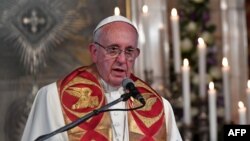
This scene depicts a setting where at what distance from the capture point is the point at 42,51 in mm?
4434

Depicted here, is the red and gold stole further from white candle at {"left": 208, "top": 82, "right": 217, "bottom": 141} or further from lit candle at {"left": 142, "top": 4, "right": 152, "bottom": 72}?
lit candle at {"left": 142, "top": 4, "right": 152, "bottom": 72}

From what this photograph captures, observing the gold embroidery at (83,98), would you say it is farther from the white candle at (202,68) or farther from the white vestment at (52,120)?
the white candle at (202,68)

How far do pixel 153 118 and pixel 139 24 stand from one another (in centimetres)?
123

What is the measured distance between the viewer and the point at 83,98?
3.11 m

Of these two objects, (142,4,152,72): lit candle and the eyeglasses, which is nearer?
the eyeglasses

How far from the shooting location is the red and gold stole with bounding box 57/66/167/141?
3.05 m

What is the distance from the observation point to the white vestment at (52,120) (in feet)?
9.80

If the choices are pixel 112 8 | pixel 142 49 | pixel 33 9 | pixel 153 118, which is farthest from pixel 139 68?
pixel 153 118

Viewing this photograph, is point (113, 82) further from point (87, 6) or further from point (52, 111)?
point (87, 6)

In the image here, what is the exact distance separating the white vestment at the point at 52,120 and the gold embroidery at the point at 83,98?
0.07m

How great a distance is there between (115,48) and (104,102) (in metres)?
0.27

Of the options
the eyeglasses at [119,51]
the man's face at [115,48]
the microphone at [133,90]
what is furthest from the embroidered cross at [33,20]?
the microphone at [133,90]

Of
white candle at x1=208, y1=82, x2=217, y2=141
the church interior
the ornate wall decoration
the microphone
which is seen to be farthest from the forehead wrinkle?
the ornate wall decoration

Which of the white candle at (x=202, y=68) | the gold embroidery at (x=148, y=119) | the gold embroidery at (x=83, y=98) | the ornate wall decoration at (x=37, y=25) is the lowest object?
the gold embroidery at (x=148, y=119)
